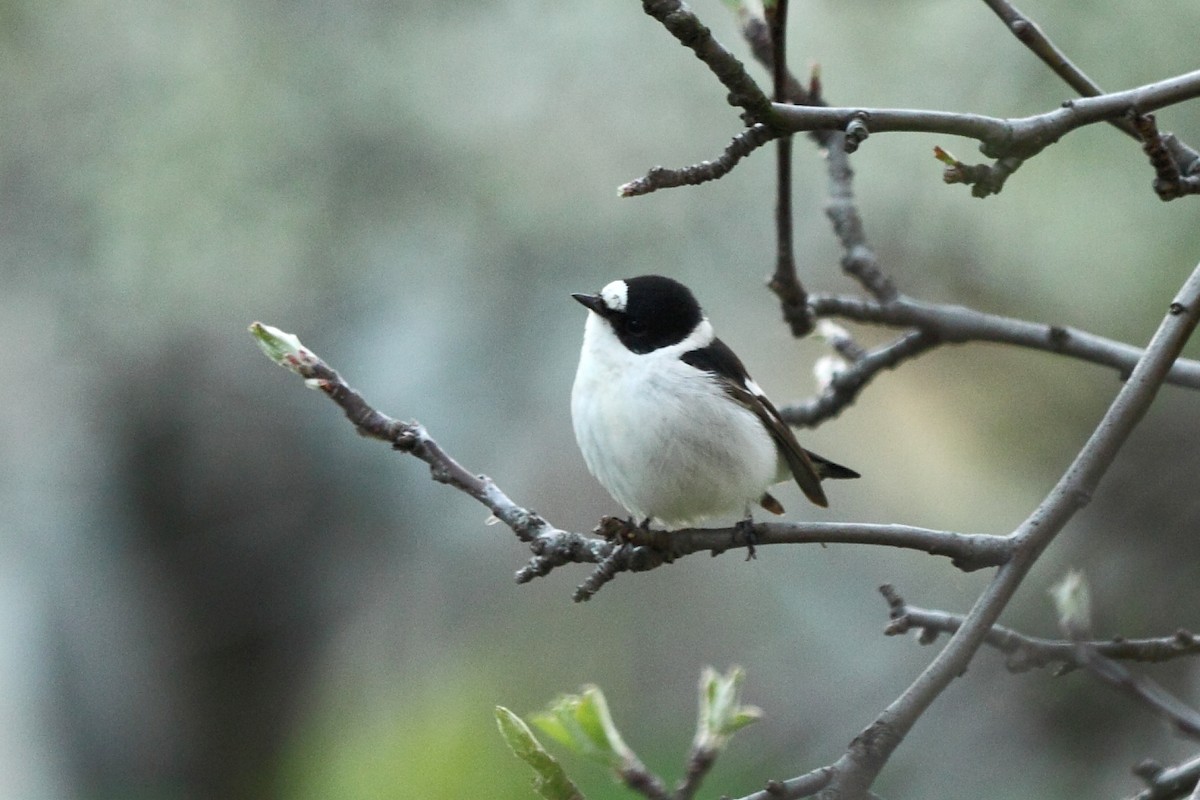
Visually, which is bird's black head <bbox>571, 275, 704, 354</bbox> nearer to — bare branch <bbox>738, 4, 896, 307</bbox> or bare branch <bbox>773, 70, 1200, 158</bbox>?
bare branch <bbox>738, 4, 896, 307</bbox>

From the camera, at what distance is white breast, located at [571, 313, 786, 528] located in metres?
2.51

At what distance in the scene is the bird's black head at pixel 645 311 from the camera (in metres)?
2.76

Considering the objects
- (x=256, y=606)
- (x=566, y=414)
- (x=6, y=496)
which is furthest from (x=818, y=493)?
(x=6, y=496)

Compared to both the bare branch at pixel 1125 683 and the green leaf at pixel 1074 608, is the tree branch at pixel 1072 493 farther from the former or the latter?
the green leaf at pixel 1074 608

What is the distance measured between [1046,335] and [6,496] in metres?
4.62

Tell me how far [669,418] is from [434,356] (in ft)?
9.21

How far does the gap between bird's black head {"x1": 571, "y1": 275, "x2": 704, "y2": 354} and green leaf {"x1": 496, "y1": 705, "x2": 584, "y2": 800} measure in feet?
4.26

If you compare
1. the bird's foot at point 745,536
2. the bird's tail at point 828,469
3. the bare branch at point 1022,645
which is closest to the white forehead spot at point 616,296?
the bird's tail at point 828,469

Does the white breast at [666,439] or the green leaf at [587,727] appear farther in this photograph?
the white breast at [666,439]

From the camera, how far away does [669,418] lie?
2520 millimetres

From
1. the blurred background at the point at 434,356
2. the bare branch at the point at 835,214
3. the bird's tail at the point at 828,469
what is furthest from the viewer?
the blurred background at the point at 434,356

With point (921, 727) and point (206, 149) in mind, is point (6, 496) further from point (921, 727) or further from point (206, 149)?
point (921, 727)

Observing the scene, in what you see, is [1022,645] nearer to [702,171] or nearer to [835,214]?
[702,171]

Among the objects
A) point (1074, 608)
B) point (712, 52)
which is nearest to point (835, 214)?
point (1074, 608)
